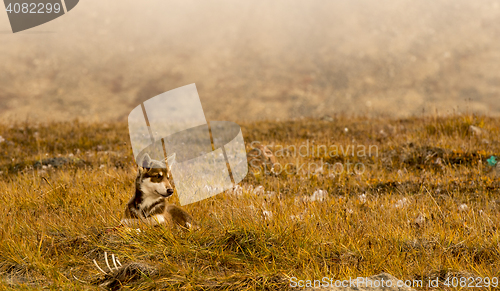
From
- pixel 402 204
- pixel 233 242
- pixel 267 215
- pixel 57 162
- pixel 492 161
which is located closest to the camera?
pixel 233 242

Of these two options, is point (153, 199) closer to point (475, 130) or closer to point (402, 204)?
point (402, 204)

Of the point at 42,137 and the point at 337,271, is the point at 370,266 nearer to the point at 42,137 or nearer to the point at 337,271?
the point at 337,271

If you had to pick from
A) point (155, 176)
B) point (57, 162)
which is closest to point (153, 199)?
point (155, 176)

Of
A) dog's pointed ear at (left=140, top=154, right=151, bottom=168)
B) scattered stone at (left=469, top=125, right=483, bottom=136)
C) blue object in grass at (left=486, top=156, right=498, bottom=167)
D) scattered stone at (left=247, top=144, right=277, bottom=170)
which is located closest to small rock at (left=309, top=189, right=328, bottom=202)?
scattered stone at (left=247, top=144, right=277, bottom=170)

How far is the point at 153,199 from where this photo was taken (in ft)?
12.1

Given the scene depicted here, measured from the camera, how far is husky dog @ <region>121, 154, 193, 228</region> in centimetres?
344

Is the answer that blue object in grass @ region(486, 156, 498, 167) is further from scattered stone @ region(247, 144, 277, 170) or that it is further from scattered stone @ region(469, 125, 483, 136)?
scattered stone @ region(247, 144, 277, 170)

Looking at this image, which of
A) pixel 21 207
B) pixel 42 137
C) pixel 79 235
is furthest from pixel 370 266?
pixel 42 137

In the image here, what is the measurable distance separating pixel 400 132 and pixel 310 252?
35.4 ft

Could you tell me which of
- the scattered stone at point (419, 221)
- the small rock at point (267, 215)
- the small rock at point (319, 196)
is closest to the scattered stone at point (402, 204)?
the scattered stone at point (419, 221)

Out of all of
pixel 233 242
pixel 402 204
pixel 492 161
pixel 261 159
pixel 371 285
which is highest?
pixel 233 242

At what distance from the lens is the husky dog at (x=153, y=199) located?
11.3 ft

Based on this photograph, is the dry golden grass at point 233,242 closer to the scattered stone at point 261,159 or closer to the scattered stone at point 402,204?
the scattered stone at point 402,204

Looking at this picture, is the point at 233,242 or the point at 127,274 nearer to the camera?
the point at 127,274
